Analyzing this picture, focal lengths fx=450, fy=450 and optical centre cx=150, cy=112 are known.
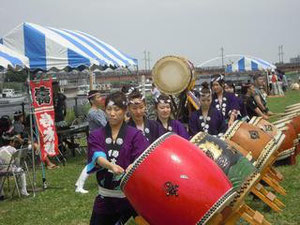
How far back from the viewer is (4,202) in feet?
19.6

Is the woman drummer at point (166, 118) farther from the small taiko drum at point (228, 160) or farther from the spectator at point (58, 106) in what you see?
the spectator at point (58, 106)

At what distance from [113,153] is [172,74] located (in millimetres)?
4219

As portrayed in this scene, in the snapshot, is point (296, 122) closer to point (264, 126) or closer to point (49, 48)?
point (264, 126)

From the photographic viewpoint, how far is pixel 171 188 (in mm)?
2504

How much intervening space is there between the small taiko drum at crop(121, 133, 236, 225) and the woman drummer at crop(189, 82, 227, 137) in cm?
192

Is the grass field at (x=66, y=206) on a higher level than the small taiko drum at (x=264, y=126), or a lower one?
lower

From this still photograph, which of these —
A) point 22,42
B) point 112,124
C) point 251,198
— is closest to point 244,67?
point 22,42

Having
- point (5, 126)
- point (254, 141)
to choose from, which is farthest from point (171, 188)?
point (5, 126)

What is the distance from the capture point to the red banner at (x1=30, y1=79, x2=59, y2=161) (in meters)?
6.26

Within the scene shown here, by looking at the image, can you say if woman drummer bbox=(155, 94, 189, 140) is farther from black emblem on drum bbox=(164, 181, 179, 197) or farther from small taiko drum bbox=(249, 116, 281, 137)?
small taiko drum bbox=(249, 116, 281, 137)

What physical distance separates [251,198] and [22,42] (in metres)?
4.67

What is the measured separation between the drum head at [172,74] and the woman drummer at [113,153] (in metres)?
3.93

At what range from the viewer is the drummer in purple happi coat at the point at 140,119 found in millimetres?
3607

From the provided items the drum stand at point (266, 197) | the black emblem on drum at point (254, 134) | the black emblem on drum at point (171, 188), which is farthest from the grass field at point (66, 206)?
the black emblem on drum at point (171, 188)
